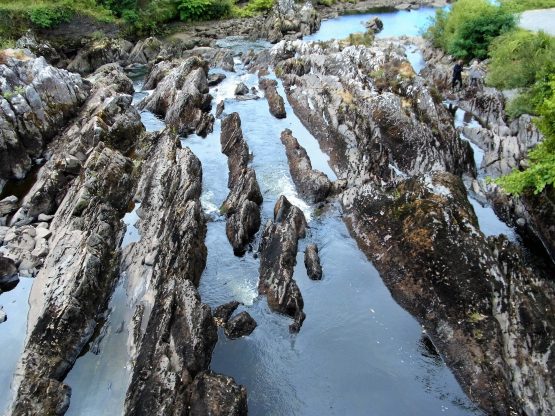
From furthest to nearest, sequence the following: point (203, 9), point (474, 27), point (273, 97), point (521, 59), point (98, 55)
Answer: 1. point (203, 9)
2. point (98, 55)
3. point (474, 27)
4. point (273, 97)
5. point (521, 59)

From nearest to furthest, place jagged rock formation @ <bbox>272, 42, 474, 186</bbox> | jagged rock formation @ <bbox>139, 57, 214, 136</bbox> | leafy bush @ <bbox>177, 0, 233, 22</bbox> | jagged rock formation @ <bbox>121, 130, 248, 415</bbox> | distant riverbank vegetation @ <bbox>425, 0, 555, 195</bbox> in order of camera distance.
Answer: jagged rock formation @ <bbox>121, 130, 248, 415</bbox>, distant riverbank vegetation @ <bbox>425, 0, 555, 195</bbox>, jagged rock formation @ <bbox>272, 42, 474, 186</bbox>, jagged rock formation @ <bbox>139, 57, 214, 136</bbox>, leafy bush @ <bbox>177, 0, 233, 22</bbox>

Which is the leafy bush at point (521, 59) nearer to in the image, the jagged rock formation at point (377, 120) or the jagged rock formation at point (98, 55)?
the jagged rock formation at point (377, 120)

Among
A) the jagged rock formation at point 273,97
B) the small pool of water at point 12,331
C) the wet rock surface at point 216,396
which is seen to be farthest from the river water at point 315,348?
the jagged rock formation at point 273,97

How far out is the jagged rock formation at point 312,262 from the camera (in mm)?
27469

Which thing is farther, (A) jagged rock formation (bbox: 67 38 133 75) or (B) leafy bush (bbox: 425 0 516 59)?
(A) jagged rock formation (bbox: 67 38 133 75)

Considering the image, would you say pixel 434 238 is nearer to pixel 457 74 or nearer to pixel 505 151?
pixel 505 151

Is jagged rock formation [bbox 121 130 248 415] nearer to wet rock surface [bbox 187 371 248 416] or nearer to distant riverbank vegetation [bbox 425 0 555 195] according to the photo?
wet rock surface [bbox 187 371 248 416]

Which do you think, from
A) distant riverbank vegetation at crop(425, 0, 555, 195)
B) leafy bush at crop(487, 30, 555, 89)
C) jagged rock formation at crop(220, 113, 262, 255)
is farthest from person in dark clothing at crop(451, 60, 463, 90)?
jagged rock formation at crop(220, 113, 262, 255)

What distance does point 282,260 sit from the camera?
90.1 ft

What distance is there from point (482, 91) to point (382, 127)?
633 inches

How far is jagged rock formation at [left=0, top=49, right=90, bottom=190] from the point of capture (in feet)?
123

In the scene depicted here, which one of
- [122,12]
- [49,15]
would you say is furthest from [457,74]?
[49,15]

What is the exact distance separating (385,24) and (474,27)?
32.9 meters

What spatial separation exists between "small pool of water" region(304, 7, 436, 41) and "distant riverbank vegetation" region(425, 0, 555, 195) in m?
14.3
